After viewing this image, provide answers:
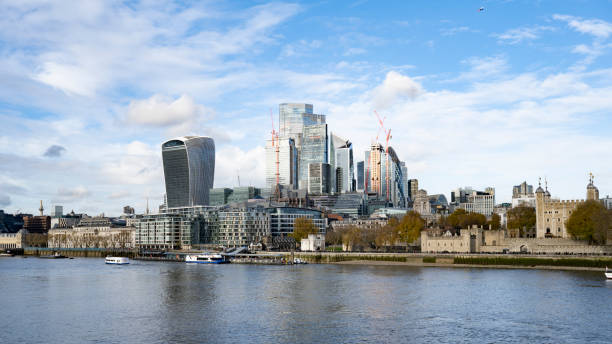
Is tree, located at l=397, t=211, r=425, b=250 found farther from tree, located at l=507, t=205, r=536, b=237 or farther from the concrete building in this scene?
the concrete building

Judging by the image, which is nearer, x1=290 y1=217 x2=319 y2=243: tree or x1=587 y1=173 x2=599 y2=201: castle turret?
x1=587 y1=173 x2=599 y2=201: castle turret

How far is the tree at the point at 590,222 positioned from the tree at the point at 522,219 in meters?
29.3

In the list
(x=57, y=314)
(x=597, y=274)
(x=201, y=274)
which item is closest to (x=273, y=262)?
(x=201, y=274)

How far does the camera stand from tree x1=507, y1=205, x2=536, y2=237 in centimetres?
15775

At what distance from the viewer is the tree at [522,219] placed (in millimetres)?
157750

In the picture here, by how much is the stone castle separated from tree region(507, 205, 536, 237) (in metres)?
17.5

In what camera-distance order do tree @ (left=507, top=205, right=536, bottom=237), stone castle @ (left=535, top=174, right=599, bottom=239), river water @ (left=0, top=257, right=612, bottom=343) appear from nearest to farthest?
river water @ (left=0, top=257, right=612, bottom=343), stone castle @ (left=535, top=174, right=599, bottom=239), tree @ (left=507, top=205, right=536, bottom=237)

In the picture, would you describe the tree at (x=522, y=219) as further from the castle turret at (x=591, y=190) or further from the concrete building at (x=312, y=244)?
the concrete building at (x=312, y=244)

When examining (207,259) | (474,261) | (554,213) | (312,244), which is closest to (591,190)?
(554,213)

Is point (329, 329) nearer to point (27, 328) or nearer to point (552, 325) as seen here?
point (552, 325)

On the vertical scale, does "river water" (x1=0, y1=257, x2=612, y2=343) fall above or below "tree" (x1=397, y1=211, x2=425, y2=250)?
below

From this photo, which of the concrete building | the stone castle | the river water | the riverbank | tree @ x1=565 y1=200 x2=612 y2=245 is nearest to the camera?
the river water

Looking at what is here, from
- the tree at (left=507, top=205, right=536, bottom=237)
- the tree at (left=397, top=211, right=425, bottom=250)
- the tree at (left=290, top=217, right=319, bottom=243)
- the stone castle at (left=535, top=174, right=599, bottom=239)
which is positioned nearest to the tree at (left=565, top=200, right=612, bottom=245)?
the stone castle at (left=535, top=174, right=599, bottom=239)

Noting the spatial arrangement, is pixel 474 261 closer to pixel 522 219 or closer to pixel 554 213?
pixel 554 213
